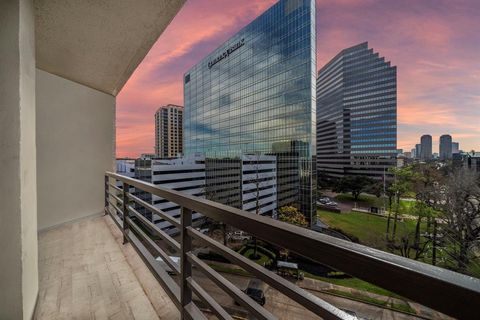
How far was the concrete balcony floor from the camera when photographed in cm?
157

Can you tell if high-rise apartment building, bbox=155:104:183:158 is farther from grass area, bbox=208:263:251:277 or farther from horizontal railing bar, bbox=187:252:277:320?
horizontal railing bar, bbox=187:252:277:320

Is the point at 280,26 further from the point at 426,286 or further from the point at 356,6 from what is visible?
the point at 426,286

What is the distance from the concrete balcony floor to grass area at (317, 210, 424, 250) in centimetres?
1414

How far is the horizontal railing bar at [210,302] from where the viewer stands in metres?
1.00

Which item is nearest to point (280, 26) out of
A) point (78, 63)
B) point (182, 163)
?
point (182, 163)

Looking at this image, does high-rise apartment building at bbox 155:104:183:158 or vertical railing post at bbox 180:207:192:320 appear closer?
vertical railing post at bbox 180:207:192:320

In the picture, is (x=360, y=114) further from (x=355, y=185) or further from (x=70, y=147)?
(x=70, y=147)

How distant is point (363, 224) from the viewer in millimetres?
18703

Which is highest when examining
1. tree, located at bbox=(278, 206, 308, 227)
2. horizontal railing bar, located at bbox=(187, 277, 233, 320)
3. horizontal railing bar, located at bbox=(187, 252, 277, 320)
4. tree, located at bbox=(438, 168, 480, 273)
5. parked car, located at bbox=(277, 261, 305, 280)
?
horizontal railing bar, located at bbox=(187, 252, 277, 320)

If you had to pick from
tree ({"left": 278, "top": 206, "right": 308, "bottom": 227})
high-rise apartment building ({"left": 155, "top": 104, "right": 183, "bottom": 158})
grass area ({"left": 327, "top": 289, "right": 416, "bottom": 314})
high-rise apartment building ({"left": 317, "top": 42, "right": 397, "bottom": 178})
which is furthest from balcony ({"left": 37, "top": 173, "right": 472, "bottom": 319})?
high-rise apartment building ({"left": 155, "top": 104, "right": 183, "bottom": 158})

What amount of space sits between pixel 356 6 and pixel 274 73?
11831 millimetres

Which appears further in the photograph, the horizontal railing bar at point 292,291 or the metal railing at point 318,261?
the horizontal railing bar at point 292,291

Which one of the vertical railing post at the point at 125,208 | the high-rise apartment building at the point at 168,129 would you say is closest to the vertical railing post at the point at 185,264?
the vertical railing post at the point at 125,208

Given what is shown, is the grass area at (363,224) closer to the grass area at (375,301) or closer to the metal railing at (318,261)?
the grass area at (375,301)
